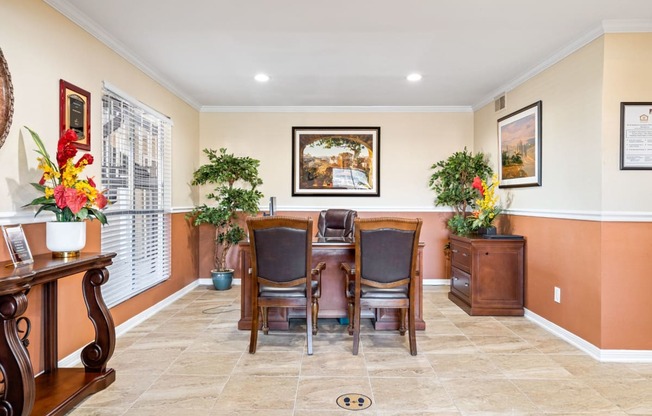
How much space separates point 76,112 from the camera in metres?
2.83

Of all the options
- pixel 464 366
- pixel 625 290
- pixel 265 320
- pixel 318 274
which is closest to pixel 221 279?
pixel 265 320

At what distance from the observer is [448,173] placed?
5.25 metres

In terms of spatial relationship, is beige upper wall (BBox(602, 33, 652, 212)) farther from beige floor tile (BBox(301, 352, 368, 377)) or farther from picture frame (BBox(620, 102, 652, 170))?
beige floor tile (BBox(301, 352, 368, 377))

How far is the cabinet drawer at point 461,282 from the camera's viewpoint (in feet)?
13.5

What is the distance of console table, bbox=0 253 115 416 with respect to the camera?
172 centimetres

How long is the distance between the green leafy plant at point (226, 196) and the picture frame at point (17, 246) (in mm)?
2757

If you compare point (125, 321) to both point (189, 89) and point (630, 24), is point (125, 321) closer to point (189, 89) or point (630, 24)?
point (189, 89)

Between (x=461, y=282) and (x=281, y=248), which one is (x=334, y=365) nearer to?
(x=281, y=248)

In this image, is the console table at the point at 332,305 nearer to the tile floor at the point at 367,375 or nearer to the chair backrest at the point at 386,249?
the tile floor at the point at 367,375

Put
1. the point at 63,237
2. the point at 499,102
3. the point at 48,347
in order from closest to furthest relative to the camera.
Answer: the point at 63,237
the point at 48,347
the point at 499,102

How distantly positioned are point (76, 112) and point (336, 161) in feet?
11.1

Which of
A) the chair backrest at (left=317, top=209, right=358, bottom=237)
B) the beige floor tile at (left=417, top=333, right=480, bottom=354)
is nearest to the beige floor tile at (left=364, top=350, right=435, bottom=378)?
the beige floor tile at (left=417, top=333, right=480, bottom=354)

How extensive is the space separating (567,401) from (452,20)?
2.70m

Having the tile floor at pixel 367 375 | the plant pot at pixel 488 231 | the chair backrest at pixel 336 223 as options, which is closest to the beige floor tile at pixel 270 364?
the tile floor at pixel 367 375
